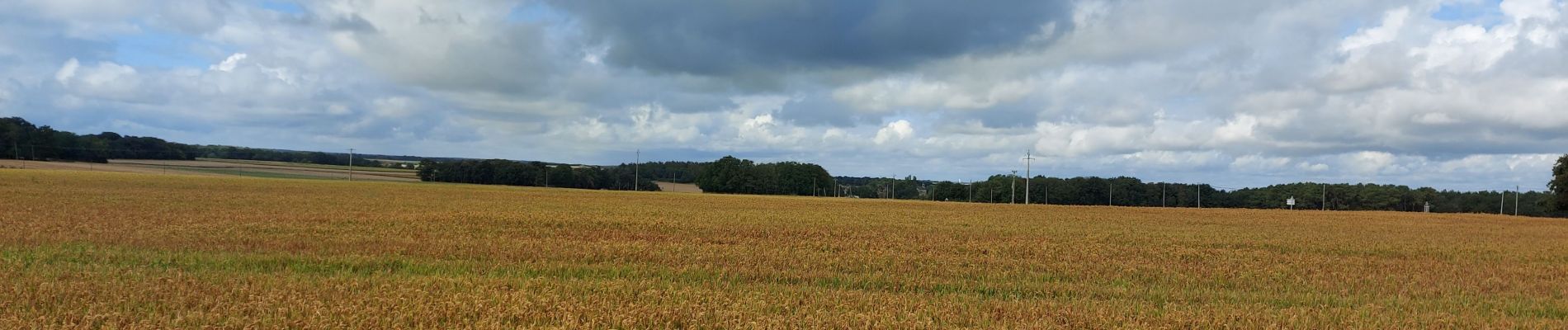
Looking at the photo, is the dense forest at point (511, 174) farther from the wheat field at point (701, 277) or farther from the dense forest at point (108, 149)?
the wheat field at point (701, 277)

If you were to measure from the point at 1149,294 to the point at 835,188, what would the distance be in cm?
14315

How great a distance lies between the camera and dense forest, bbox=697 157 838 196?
145 meters

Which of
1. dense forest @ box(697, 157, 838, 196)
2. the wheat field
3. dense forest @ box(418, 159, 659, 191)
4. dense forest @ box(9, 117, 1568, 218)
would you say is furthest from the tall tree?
dense forest @ box(418, 159, 659, 191)

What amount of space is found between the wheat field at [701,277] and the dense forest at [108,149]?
425 ft

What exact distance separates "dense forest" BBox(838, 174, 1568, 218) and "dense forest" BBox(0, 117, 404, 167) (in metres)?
104

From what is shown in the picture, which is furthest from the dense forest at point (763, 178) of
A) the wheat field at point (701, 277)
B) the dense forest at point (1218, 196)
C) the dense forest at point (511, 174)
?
the wheat field at point (701, 277)

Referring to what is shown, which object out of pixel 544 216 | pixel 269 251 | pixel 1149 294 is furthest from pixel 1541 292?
pixel 544 216

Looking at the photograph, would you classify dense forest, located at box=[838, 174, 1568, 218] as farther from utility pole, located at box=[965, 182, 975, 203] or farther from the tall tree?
the tall tree

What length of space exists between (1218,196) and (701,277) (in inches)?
5115

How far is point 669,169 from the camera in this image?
181125 millimetres

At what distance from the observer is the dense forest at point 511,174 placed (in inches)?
5034

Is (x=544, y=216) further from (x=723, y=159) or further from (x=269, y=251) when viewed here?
(x=723, y=159)

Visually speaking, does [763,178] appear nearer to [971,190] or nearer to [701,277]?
[971,190]

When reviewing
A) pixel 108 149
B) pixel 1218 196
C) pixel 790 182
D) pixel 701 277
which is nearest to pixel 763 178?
pixel 790 182
